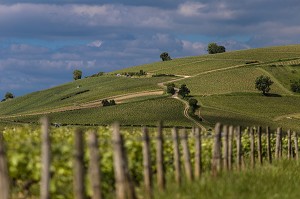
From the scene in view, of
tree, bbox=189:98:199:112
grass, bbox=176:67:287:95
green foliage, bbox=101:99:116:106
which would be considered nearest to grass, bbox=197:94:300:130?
tree, bbox=189:98:199:112

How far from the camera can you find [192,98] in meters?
145

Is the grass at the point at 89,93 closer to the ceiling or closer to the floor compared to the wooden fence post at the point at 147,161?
closer to the floor

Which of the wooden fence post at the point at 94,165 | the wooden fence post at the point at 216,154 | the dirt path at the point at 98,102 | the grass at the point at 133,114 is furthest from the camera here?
the dirt path at the point at 98,102

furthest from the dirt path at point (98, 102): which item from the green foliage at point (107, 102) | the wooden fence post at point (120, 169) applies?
the wooden fence post at point (120, 169)

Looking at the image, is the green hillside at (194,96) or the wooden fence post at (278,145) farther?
the green hillside at (194,96)

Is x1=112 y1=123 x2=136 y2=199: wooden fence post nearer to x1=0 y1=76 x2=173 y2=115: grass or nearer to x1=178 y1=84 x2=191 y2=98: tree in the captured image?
x1=178 y1=84 x2=191 y2=98: tree

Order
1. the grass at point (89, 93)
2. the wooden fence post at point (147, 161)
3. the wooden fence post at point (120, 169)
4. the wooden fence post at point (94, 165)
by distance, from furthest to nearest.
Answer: the grass at point (89, 93), the wooden fence post at point (147, 161), the wooden fence post at point (120, 169), the wooden fence post at point (94, 165)

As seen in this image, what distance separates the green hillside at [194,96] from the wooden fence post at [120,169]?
111031mm

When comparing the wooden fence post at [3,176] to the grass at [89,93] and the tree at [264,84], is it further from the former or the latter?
the grass at [89,93]

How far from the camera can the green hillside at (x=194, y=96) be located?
134 m

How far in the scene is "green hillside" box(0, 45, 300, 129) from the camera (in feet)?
441

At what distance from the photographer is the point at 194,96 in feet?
499

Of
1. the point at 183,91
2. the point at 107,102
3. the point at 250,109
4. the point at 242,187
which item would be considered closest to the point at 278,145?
the point at 242,187

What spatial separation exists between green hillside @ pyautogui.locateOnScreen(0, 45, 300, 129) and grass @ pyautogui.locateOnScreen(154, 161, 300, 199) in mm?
105178
